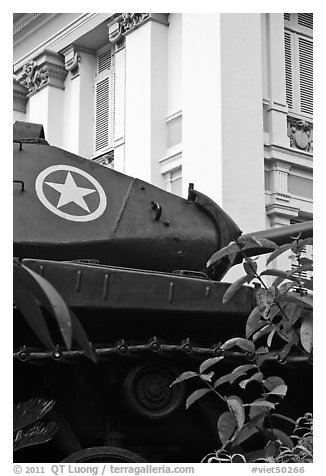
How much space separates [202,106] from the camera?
1388 centimetres

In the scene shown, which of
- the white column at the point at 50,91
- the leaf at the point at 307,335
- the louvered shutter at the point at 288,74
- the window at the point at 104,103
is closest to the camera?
the leaf at the point at 307,335

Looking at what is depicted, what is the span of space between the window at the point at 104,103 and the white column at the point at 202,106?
2375 mm

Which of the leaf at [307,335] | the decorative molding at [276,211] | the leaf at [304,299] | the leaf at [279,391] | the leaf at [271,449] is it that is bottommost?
the leaf at [271,449]

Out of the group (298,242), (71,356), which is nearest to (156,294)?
(71,356)

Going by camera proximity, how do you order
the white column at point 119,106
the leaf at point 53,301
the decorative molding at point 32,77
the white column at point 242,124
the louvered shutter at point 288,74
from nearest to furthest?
the leaf at point 53,301, the white column at point 242,124, the louvered shutter at point 288,74, the white column at point 119,106, the decorative molding at point 32,77

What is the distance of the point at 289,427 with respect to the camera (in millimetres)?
7168

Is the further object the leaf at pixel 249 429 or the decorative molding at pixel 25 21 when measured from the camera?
the decorative molding at pixel 25 21

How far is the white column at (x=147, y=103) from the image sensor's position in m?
14.9

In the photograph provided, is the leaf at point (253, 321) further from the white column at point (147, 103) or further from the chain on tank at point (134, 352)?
the white column at point (147, 103)

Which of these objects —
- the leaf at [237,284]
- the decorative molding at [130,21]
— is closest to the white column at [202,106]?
the decorative molding at [130,21]

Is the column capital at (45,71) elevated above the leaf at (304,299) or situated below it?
above

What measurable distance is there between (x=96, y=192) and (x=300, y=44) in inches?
350

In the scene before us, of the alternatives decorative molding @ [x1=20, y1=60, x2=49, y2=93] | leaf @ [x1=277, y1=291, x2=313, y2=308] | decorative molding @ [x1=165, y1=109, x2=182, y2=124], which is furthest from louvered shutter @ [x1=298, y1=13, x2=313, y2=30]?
leaf @ [x1=277, y1=291, x2=313, y2=308]

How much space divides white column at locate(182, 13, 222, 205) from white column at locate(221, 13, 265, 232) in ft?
0.30
